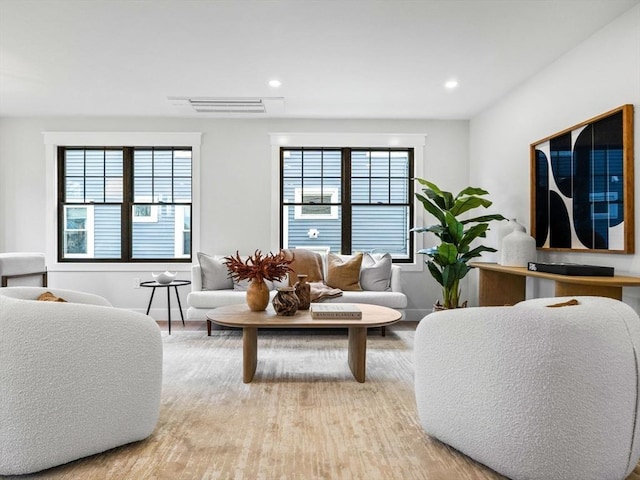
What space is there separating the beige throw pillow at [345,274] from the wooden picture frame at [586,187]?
1836 mm

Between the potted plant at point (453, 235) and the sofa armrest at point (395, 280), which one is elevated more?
the potted plant at point (453, 235)

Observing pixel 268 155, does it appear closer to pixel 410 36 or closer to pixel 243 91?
pixel 243 91

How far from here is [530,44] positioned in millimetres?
3133

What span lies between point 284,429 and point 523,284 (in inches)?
108

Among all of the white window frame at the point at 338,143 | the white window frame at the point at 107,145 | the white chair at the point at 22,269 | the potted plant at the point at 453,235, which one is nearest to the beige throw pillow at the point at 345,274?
the white window frame at the point at 338,143

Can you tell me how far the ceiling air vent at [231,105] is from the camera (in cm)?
437

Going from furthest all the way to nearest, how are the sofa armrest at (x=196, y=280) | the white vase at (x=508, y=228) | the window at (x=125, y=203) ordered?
1. the window at (x=125, y=203)
2. the sofa armrest at (x=196, y=280)
3. the white vase at (x=508, y=228)

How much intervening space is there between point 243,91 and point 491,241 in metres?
3.15

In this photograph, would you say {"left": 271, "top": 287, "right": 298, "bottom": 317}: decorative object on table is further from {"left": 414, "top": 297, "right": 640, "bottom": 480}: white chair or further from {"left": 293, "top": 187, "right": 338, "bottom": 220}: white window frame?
{"left": 293, "top": 187, "right": 338, "bottom": 220}: white window frame

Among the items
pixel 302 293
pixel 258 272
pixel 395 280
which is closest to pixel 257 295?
pixel 258 272

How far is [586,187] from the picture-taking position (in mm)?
3023

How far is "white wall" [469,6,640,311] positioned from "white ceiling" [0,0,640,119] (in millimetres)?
120

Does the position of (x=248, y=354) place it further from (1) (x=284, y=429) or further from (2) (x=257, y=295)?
(1) (x=284, y=429)

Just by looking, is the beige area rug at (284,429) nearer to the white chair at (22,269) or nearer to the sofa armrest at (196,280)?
the sofa armrest at (196,280)
